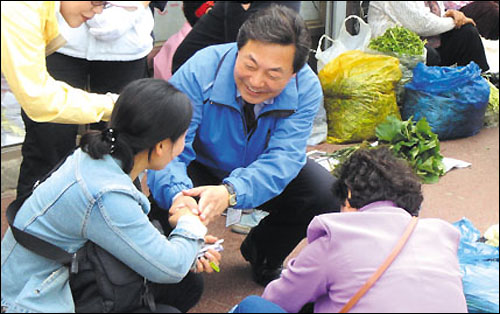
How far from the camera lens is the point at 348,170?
160 centimetres

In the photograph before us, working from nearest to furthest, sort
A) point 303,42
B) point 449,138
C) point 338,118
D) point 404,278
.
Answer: point 404,278, point 303,42, point 449,138, point 338,118

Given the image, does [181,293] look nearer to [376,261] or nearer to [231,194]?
[231,194]

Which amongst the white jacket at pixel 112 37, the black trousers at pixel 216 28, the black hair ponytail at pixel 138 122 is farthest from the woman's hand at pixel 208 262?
the black trousers at pixel 216 28

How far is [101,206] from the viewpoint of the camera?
50.6 inches

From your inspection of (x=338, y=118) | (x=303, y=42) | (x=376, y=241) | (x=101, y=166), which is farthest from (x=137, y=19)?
(x=338, y=118)

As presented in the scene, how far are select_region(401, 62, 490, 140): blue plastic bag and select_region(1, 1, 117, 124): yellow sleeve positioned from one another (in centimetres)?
202

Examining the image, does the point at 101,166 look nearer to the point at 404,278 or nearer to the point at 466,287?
the point at 404,278

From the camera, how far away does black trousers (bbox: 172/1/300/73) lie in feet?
9.02

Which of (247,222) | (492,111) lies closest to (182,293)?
(247,222)

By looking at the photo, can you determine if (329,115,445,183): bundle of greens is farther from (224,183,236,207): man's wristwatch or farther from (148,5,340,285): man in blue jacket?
(224,183,236,207): man's wristwatch

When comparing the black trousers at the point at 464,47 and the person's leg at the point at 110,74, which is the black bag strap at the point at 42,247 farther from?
the black trousers at the point at 464,47

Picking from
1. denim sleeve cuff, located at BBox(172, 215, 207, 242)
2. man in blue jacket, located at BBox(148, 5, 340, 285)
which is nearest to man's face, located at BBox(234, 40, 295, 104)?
man in blue jacket, located at BBox(148, 5, 340, 285)

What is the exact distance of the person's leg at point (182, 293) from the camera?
164 centimetres

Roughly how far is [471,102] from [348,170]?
5.52 ft
